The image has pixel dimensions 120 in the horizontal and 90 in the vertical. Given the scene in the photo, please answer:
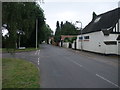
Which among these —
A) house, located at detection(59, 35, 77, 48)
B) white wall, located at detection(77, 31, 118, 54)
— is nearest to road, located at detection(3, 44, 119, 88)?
white wall, located at detection(77, 31, 118, 54)

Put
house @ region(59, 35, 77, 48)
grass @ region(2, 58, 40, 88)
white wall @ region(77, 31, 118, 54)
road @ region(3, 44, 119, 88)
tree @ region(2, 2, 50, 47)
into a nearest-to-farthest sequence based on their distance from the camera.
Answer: grass @ region(2, 58, 40, 88)
road @ region(3, 44, 119, 88)
tree @ region(2, 2, 50, 47)
white wall @ region(77, 31, 118, 54)
house @ region(59, 35, 77, 48)

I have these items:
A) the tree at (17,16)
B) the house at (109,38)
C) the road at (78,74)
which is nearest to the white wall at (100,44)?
the house at (109,38)

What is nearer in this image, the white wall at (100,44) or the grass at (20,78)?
the grass at (20,78)

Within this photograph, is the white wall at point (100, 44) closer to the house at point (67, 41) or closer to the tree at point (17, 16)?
the tree at point (17, 16)

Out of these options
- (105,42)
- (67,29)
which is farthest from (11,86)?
(67,29)

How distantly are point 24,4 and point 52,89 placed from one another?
6.29 m

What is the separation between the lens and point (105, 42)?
2938 centimetres

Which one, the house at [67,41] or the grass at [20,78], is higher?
the house at [67,41]

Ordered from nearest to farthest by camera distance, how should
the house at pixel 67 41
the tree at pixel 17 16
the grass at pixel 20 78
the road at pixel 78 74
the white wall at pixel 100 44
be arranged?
the grass at pixel 20 78 → the road at pixel 78 74 → the tree at pixel 17 16 → the white wall at pixel 100 44 → the house at pixel 67 41

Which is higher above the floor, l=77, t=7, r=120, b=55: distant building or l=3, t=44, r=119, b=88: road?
l=77, t=7, r=120, b=55: distant building

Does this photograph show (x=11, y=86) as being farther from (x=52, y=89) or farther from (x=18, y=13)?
(x=18, y=13)

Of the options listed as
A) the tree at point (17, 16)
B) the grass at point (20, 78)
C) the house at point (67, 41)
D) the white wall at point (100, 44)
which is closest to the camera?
the grass at point (20, 78)

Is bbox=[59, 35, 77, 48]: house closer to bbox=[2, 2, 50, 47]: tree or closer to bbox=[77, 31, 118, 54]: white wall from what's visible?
bbox=[77, 31, 118, 54]: white wall

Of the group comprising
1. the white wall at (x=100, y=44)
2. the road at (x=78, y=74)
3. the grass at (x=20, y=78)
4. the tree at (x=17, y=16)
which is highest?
the tree at (x=17, y=16)
